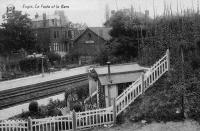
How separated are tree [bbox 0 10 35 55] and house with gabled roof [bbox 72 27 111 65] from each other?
845 centimetres

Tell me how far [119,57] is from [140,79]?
15.9m

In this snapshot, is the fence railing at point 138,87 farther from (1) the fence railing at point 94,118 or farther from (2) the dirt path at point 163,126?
(2) the dirt path at point 163,126

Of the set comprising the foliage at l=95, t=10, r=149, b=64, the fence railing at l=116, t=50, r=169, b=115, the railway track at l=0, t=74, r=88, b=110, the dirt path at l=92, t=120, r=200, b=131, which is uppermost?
the foliage at l=95, t=10, r=149, b=64

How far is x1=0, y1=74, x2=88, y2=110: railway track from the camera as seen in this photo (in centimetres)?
2129

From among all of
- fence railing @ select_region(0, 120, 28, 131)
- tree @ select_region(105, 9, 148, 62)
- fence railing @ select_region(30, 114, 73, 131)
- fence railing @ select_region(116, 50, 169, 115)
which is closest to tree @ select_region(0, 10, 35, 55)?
tree @ select_region(105, 9, 148, 62)

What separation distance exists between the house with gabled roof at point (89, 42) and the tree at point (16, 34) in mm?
8455

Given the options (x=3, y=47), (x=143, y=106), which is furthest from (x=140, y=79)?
(x=3, y=47)

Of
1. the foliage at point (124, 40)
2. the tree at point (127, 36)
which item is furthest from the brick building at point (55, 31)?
the tree at point (127, 36)

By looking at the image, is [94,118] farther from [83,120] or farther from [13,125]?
[13,125]

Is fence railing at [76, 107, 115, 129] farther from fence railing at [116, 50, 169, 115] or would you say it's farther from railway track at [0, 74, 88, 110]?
railway track at [0, 74, 88, 110]

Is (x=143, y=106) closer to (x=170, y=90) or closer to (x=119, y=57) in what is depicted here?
(x=170, y=90)

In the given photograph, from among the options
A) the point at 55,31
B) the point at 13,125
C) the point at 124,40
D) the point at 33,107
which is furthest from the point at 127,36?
the point at 55,31

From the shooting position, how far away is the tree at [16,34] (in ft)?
140

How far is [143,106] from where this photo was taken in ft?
42.9
